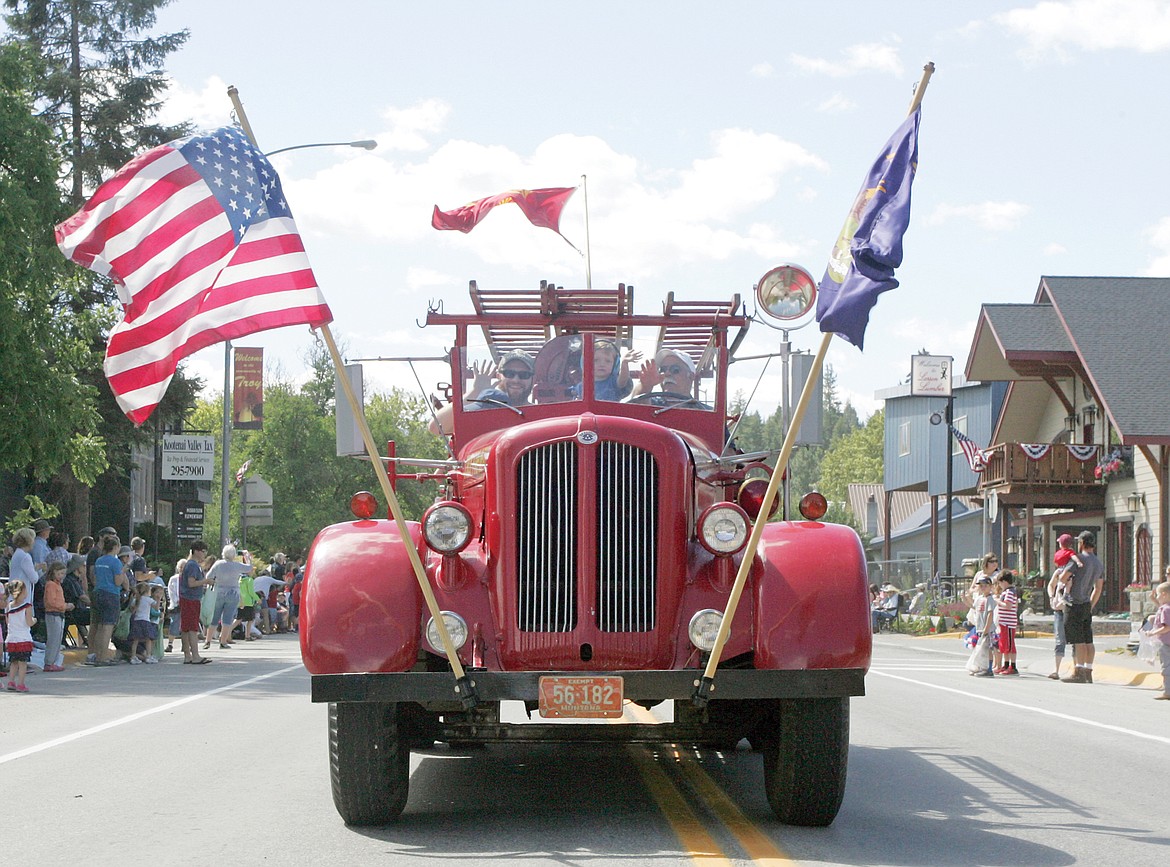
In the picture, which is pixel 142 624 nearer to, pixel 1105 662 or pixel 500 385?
pixel 500 385

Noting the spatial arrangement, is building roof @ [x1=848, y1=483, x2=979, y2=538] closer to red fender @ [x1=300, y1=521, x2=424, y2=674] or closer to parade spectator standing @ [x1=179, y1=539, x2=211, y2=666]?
parade spectator standing @ [x1=179, y1=539, x2=211, y2=666]

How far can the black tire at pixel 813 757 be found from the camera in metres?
7.12

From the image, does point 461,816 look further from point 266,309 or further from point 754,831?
point 266,309

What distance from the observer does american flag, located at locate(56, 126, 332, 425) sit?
752 centimetres

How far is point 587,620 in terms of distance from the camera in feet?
23.5

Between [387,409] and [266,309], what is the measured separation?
70.4 m

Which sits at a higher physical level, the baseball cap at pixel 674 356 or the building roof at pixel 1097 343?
the building roof at pixel 1097 343

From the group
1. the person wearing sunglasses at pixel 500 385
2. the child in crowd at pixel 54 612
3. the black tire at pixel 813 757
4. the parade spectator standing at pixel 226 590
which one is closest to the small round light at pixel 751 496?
the person wearing sunglasses at pixel 500 385

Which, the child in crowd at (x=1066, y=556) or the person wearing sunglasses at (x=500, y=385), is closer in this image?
the person wearing sunglasses at (x=500, y=385)

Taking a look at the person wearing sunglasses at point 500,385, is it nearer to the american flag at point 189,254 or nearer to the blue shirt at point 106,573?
the american flag at point 189,254

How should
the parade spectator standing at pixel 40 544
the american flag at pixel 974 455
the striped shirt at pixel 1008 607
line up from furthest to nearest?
the american flag at pixel 974 455 → the striped shirt at pixel 1008 607 → the parade spectator standing at pixel 40 544

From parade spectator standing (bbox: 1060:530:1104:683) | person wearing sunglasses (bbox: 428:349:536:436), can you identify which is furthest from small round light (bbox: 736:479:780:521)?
parade spectator standing (bbox: 1060:530:1104:683)

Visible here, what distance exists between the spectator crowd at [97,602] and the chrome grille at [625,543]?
36.3 ft

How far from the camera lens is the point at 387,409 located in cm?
7731
